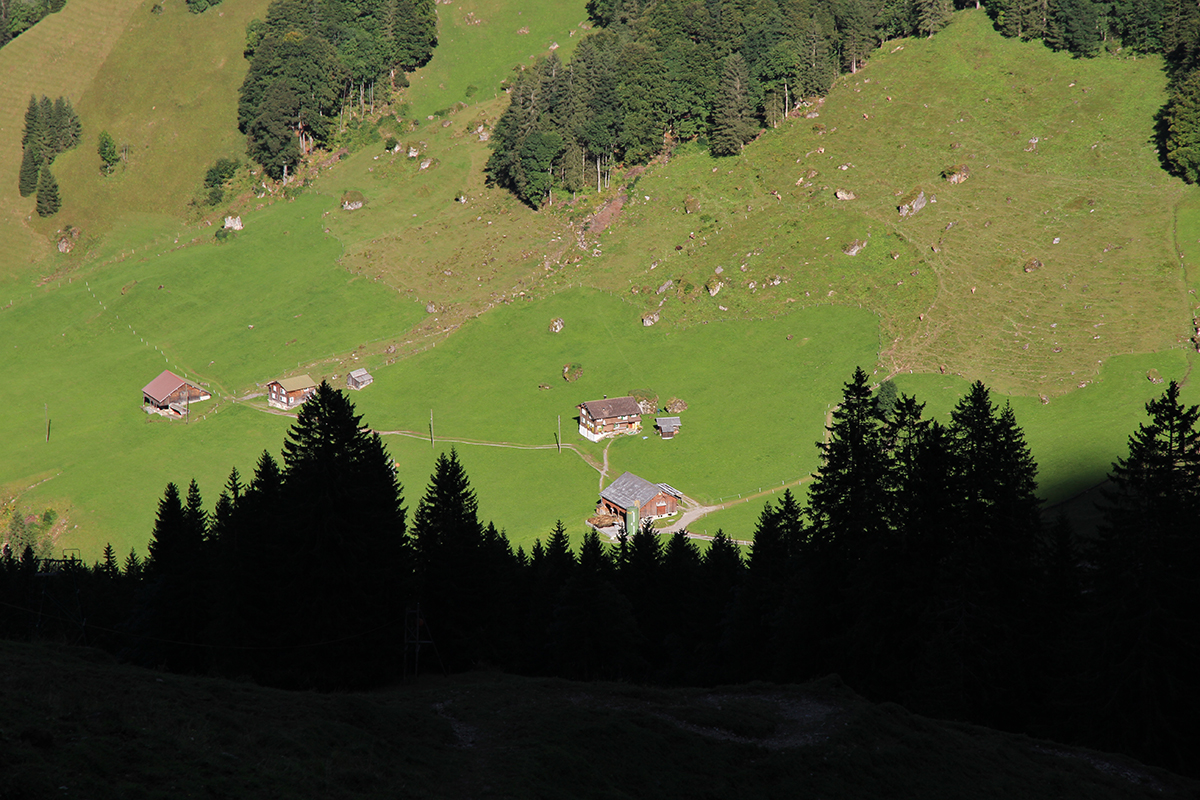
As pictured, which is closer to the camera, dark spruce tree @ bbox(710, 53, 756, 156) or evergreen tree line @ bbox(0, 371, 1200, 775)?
evergreen tree line @ bbox(0, 371, 1200, 775)

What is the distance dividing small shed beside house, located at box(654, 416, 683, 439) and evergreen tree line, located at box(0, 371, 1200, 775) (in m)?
54.6

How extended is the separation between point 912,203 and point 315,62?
109m

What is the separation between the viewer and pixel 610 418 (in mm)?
111688

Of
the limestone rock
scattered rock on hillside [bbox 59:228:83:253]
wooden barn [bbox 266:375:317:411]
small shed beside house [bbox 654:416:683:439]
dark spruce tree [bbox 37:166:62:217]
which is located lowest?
small shed beside house [bbox 654:416:683:439]

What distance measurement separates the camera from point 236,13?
7554 inches

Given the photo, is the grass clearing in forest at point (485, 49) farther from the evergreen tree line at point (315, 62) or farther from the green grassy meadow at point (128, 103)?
the green grassy meadow at point (128, 103)

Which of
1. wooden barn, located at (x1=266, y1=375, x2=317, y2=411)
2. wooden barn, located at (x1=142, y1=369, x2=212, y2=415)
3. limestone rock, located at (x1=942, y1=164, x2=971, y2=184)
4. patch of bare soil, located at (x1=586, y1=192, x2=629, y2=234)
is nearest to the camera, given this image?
wooden barn, located at (x1=142, y1=369, x2=212, y2=415)

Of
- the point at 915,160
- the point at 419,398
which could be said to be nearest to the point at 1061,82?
the point at 915,160

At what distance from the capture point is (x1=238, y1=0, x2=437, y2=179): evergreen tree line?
16575cm

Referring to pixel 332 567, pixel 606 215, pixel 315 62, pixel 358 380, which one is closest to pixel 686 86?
pixel 606 215

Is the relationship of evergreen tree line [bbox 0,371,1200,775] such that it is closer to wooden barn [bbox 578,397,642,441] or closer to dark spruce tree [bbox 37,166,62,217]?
wooden barn [bbox 578,397,642,441]

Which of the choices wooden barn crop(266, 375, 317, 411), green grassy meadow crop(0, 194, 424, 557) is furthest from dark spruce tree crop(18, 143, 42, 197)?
wooden barn crop(266, 375, 317, 411)

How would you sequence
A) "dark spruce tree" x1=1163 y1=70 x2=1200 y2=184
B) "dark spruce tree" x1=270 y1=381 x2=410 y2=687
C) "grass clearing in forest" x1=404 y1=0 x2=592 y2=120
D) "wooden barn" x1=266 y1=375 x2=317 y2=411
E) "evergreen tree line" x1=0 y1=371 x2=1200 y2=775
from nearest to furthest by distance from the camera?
1. "evergreen tree line" x1=0 y1=371 x2=1200 y2=775
2. "dark spruce tree" x1=270 y1=381 x2=410 y2=687
3. "wooden barn" x1=266 y1=375 x2=317 y2=411
4. "dark spruce tree" x1=1163 y1=70 x2=1200 y2=184
5. "grass clearing in forest" x1=404 y1=0 x2=592 y2=120

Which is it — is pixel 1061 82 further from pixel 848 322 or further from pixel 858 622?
pixel 858 622
